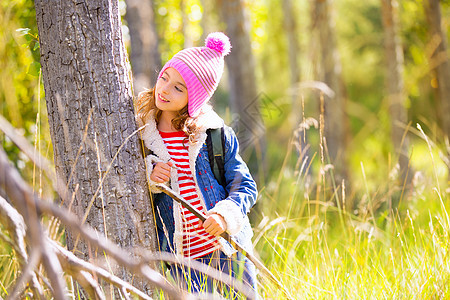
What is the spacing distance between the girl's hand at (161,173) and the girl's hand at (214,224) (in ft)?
0.86

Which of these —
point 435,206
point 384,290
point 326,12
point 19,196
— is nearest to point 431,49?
point 326,12

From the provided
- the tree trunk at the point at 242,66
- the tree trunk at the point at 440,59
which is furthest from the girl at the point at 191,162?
the tree trunk at the point at 440,59

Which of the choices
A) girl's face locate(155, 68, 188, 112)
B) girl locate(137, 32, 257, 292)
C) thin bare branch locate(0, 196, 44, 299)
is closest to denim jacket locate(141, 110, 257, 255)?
girl locate(137, 32, 257, 292)

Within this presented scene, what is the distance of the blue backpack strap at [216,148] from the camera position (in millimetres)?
2045

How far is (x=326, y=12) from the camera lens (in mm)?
5164

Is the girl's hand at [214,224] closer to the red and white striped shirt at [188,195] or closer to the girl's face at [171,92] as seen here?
the red and white striped shirt at [188,195]

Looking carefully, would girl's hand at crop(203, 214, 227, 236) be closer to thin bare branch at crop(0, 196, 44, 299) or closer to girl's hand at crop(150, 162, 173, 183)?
girl's hand at crop(150, 162, 173, 183)

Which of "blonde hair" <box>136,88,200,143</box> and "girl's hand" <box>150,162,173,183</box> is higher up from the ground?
"blonde hair" <box>136,88,200,143</box>

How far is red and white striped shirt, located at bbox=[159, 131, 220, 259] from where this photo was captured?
2021mm

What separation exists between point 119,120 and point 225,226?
1.98 ft

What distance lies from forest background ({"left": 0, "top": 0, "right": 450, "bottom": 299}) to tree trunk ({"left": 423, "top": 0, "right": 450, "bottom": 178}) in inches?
1.2

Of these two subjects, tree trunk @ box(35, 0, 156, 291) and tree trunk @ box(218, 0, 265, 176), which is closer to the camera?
tree trunk @ box(35, 0, 156, 291)

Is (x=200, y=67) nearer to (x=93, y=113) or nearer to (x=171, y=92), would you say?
(x=171, y=92)

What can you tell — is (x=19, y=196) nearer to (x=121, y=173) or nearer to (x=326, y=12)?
(x=121, y=173)
